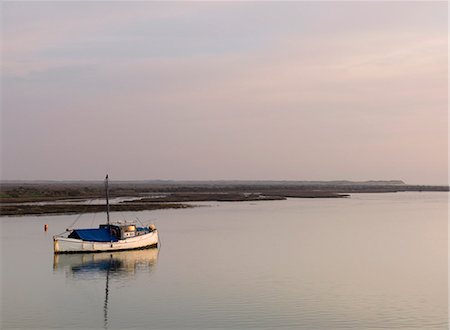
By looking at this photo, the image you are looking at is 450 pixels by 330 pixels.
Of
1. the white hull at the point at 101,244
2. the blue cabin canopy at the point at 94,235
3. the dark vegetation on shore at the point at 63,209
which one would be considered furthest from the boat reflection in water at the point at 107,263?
the dark vegetation on shore at the point at 63,209

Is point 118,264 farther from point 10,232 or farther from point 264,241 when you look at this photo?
point 10,232

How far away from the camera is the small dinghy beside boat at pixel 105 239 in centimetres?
4075

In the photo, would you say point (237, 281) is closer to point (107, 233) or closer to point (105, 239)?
point (105, 239)

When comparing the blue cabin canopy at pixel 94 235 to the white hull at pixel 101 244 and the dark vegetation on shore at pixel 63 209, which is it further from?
the dark vegetation on shore at pixel 63 209

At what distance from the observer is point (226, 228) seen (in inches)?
2154

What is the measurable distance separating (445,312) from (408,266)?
34.7 ft

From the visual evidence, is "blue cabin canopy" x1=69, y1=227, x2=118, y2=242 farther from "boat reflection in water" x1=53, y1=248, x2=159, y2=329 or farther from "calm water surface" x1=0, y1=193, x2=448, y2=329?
"calm water surface" x1=0, y1=193, x2=448, y2=329

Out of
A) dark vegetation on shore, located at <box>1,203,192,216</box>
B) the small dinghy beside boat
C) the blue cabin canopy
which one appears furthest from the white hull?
dark vegetation on shore, located at <box>1,203,192,216</box>

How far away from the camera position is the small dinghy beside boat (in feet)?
134

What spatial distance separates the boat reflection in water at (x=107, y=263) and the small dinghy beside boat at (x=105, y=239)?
1.43 feet

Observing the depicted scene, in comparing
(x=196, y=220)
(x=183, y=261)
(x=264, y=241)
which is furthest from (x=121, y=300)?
(x=196, y=220)

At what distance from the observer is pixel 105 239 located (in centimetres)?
4184

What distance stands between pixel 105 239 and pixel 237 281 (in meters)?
15.2

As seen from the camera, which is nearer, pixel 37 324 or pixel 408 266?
pixel 37 324
